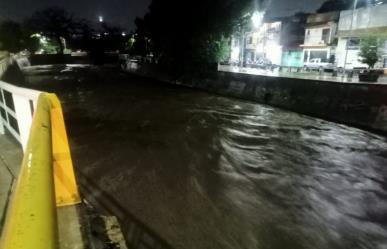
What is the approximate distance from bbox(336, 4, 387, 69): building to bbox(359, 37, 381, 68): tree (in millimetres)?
1458

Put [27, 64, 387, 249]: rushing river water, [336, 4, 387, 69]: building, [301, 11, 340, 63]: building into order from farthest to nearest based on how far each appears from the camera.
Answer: [301, 11, 340, 63]: building
[336, 4, 387, 69]: building
[27, 64, 387, 249]: rushing river water

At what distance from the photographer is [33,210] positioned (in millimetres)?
1285

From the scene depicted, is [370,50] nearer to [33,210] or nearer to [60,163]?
[60,163]

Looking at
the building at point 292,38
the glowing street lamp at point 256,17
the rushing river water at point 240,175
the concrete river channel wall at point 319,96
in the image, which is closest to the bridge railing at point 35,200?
the rushing river water at point 240,175

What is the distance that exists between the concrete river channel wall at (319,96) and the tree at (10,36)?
4074 cm

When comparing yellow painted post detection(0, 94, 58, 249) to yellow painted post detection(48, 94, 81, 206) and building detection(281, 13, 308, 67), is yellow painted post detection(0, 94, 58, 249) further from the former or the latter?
building detection(281, 13, 308, 67)

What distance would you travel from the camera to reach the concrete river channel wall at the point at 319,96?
1401cm

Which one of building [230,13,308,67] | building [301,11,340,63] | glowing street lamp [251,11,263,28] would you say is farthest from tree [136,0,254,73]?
building [301,11,340,63]

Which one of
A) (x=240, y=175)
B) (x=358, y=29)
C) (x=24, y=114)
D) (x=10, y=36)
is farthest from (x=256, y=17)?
(x=10, y=36)

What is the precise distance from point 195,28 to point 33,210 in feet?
92.2

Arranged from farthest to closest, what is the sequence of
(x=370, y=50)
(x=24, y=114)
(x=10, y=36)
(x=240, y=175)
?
(x=10, y=36)
(x=370, y=50)
(x=240, y=175)
(x=24, y=114)

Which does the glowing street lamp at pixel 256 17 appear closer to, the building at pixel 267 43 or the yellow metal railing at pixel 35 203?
the building at pixel 267 43

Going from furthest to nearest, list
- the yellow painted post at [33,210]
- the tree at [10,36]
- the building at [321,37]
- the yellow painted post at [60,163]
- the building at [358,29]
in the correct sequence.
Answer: the tree at [10,36] → the building at [321,37] → the building at [358,29] → the yellow painted post at [60,163] → the yellow painted post at [33,210]

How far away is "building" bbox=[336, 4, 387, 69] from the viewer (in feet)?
77.9
